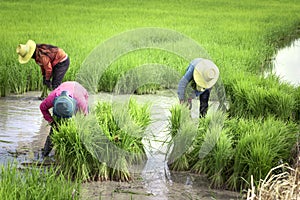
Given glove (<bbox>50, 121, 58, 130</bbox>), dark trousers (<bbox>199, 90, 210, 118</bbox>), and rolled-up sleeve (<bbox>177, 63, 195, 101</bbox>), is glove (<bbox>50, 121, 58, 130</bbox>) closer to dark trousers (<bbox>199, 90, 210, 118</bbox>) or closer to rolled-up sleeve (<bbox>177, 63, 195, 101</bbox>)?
rolled-up sleeve (<bbox>177, 63, 195, 101</bbox>)

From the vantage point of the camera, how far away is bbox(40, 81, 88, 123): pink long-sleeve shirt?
17.0 feet

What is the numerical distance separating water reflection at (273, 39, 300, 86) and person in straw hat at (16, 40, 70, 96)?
157 inches

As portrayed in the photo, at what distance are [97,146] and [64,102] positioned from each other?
1.46 feet

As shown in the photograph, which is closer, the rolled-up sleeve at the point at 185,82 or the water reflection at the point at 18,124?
the water reflection at the point at 18,124

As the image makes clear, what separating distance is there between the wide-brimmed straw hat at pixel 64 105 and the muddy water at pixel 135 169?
0.53 m

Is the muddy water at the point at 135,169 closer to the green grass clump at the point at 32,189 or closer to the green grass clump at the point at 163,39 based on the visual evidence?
the green grass clump at the point at 32,189

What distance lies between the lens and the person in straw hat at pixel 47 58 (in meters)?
6.79

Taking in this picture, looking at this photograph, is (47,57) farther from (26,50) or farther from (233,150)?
(233,150)

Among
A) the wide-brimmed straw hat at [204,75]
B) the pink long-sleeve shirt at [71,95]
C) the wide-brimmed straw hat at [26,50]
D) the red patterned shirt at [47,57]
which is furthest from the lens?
the red patterned shirt at [47,57]

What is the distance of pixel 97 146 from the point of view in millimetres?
4965

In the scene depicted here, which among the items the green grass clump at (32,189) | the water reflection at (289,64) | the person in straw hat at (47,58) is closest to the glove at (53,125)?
the green grass clump at (32,189)

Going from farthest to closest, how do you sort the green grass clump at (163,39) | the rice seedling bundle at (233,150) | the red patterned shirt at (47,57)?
1. the green grass clump at (163,39)
2. the red patterned shirt at (47,57)
3. the rice seedling bundle at (233,150)

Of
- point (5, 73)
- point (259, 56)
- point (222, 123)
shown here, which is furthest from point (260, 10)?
point (222, 123)

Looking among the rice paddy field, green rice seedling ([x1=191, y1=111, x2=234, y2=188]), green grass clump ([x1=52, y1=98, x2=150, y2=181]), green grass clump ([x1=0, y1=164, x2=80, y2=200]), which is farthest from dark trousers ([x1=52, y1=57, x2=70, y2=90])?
green grass clump ([x1=0, y1=164, x2=80, y2=200])
